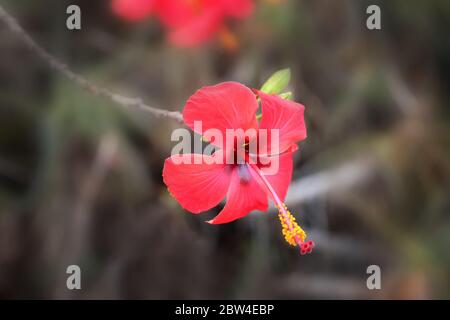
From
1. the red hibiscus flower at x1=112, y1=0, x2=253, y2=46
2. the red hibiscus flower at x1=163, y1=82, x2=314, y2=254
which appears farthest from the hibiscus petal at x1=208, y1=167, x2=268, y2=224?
the red hibiscus flower at x1=112, y1=0, x2=253, y2=46

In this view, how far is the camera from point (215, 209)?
102cm

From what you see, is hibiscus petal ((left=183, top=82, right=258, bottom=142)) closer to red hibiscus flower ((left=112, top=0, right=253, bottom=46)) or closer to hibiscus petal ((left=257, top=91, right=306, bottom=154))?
hibiscus petal ((left=257, top=91, right=306, bottom=154))

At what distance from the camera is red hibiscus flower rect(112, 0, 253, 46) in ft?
3.19

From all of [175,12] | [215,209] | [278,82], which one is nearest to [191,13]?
[175,12]

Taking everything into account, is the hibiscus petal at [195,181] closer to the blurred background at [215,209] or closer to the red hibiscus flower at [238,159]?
the red hibiscus flower at [238,159]

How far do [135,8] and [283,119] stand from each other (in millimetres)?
612

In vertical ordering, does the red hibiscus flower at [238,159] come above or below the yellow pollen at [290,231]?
above

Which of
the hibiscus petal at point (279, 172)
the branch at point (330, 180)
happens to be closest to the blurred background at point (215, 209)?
the branch at point (330, 180)

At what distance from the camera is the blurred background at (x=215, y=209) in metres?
1.04

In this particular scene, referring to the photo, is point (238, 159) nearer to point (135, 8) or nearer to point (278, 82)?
point (278, 82)

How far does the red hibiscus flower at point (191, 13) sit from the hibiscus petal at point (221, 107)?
1.63ft

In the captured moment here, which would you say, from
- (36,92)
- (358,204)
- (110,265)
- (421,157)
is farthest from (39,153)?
(421,157)

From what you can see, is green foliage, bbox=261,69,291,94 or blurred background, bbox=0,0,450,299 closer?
green foliage, bbox=261,69,291,94

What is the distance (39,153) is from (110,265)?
23 centimetres
